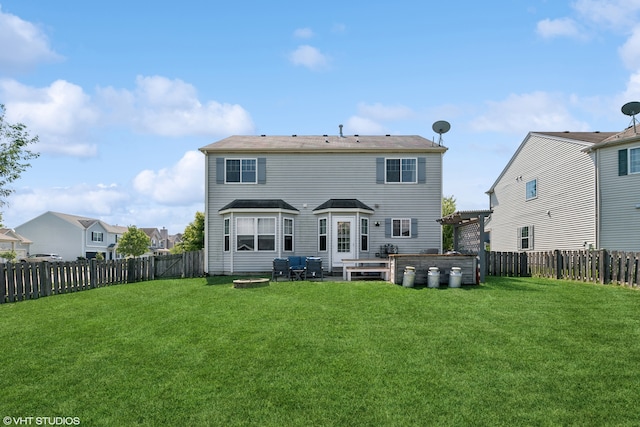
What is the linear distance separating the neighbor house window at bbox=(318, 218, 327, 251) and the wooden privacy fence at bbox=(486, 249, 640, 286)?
6870 millimetres

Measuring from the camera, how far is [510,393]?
5348mm

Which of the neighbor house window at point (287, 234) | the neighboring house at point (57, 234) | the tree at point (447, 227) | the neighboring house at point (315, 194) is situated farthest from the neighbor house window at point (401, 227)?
the neighboring house at point (57, 234)

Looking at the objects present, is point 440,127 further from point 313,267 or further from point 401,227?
point 313,267

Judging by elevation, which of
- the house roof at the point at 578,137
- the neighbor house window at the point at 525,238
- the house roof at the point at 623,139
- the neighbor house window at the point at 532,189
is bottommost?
the neighbor house window at the point at 525,238

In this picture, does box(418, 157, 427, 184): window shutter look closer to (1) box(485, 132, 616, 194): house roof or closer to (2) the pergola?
(2) the pergola

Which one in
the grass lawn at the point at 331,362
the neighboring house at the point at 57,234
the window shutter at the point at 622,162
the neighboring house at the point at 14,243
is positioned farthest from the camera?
the neighboring house at the point at 57,234

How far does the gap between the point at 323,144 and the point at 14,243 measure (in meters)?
48.8

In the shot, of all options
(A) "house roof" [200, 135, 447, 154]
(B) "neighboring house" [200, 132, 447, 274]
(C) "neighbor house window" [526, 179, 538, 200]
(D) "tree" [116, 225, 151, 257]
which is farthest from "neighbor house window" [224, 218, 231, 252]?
(D) "tree" [116, 225, 151, 257]

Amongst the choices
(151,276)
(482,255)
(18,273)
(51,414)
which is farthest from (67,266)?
(482,255)

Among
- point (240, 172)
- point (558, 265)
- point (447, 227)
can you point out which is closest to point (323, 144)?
point (240, 172)

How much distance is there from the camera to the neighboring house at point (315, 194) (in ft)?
62.5

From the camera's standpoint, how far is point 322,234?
19062 mm

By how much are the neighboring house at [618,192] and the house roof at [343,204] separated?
983cm

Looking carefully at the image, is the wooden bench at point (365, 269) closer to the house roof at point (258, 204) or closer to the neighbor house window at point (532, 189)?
the house roof at point (258, 204)
